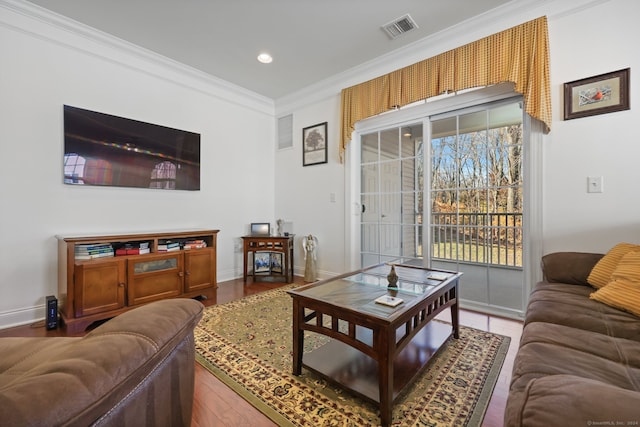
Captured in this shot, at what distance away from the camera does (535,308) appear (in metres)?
1.52

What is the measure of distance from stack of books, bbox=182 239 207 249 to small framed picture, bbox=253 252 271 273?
95cm

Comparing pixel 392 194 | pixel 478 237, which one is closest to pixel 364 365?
pixel 478 237

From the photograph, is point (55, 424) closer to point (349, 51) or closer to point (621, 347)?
point (621, 347)

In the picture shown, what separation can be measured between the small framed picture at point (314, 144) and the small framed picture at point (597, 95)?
2541 mm

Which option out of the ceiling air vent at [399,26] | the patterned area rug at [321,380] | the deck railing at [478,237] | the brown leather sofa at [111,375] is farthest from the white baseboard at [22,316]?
the ceiling air vent at [399,26]

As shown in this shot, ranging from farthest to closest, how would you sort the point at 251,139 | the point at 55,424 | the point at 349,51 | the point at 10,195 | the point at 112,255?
the point at 251,139, the point at 349,51, the point at 112,255, the point at 10,195, the point at 55,424

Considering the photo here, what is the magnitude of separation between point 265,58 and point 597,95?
311 cm

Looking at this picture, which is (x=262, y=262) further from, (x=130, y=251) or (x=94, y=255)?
(x=94, y=255)

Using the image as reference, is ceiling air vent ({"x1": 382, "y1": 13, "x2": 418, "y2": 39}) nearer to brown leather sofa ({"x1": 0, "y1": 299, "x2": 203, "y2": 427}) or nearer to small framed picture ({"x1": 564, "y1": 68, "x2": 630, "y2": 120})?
small framed picture ({"x1": 564, "y1": 68, "x2": 630, "y2": 120})

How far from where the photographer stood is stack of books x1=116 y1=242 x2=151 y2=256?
2.53m

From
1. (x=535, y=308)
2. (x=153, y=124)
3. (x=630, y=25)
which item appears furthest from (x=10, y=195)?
(x=630, y=25)

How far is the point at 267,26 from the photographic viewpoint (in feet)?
8.68

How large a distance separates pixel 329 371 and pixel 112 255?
7.31 feet

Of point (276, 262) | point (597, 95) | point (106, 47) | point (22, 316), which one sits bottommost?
point (22, 316)
